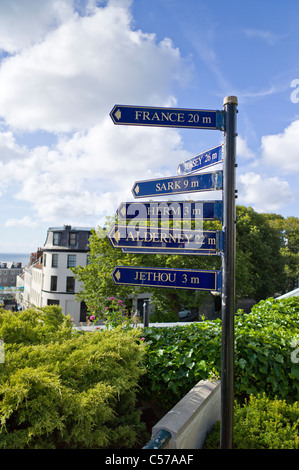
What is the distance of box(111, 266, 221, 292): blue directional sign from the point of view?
3221mm

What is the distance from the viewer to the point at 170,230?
11.5ft

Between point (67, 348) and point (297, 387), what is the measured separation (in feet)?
11.0

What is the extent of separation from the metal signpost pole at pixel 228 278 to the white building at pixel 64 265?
3731cm

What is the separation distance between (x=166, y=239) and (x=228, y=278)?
0.83 meters

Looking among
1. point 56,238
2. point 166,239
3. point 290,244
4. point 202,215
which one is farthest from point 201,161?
point 290,244

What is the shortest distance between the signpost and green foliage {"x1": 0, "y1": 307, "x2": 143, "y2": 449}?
1002 millimetres

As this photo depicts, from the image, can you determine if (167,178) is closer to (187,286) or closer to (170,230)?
(170,230)

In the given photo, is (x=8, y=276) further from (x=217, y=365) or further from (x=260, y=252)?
(x=217, y=365)

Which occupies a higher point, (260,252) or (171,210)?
(260,252)

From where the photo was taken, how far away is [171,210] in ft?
11.6

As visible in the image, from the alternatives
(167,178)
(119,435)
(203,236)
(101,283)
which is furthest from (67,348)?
(101,283)

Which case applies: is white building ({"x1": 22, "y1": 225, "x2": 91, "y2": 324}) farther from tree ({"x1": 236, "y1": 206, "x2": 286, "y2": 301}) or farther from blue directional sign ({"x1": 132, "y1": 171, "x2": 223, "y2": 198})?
blue directional sign ({"x1": 132, "y1": 171, "x2": 223, "y2": 198})

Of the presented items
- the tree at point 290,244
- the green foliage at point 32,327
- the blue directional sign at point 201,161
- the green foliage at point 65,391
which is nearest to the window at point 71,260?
the tree at point 290,244

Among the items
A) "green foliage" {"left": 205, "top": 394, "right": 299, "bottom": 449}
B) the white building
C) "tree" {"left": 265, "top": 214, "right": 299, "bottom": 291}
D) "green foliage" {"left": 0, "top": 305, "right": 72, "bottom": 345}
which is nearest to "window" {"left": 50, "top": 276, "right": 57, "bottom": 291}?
the white building
